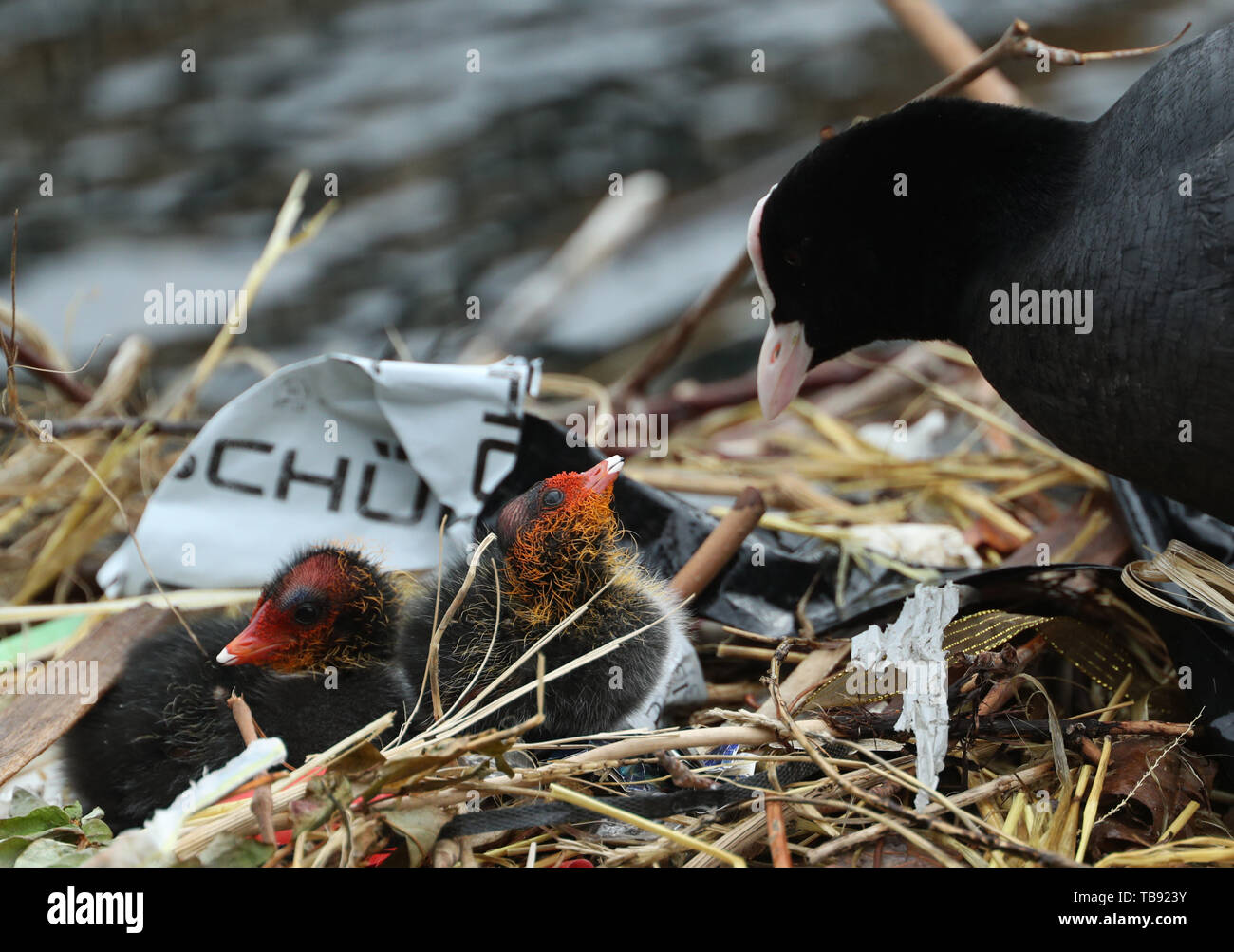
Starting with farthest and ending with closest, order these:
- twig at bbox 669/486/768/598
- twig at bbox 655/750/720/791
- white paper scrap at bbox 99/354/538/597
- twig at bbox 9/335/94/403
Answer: twig at bbox 9/335/94/403 < white paper scrap at bbox 99/354/538/597 < twig at bbox 669/486/768/598 < twig at bbox 655/750/720/791

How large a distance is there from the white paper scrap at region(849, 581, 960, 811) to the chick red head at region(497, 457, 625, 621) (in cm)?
43

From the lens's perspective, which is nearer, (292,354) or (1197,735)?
(1197,735)

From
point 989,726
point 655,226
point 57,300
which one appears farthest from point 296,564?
point 655,226

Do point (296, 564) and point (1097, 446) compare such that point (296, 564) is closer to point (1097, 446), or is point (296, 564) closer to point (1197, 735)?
point (1097, 446)

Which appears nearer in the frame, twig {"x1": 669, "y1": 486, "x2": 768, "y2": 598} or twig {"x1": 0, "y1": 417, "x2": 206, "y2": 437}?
twig {"x1": 669, "y1": 486, "x2": 768, "y2": 598}

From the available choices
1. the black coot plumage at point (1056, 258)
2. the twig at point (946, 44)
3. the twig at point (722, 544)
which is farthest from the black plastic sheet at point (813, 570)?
the twig at point (946, 44)

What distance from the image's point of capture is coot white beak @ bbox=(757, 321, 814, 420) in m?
2.19

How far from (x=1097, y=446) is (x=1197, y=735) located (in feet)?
1.48

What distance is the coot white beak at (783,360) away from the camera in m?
2.19

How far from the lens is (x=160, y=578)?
7.61 feet

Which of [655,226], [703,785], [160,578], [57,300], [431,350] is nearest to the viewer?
[703,785]

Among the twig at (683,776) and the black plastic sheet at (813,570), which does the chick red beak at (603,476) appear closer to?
the black plastic sheet at (813,570)

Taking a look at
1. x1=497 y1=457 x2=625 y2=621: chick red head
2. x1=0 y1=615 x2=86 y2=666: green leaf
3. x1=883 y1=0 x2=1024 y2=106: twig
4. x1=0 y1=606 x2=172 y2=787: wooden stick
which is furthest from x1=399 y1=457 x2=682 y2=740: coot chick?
x1=883 y1=0 x2=1024 y2=106: twig

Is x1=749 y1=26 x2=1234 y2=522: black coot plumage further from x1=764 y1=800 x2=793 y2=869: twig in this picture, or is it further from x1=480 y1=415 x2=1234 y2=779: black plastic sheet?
x1=764 y1=800 x2=793 y2=869: twig
